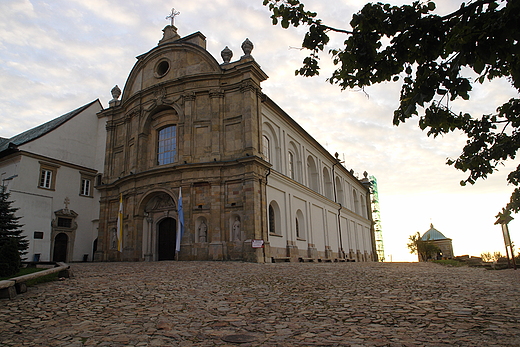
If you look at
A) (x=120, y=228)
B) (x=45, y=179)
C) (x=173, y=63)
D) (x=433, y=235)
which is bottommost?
(x=120, y=228)

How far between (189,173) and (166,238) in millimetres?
4760

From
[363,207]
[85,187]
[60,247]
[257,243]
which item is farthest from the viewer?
[363,207]

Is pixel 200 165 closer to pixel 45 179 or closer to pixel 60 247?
pixel 45 179

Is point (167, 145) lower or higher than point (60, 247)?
higher

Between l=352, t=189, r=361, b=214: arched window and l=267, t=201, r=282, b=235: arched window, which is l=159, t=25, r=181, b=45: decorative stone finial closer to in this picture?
l=267, t=201, r=282, b=235: arched window

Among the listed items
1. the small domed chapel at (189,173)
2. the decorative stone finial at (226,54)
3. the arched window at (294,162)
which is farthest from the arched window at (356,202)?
the decorative stone finial at (226,54)

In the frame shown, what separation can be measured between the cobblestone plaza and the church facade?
12428 mm

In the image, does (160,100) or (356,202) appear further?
(356,202)

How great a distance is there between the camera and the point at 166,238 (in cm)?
2445

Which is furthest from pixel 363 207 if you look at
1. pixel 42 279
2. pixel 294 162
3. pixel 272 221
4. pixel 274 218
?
pixel 42 279

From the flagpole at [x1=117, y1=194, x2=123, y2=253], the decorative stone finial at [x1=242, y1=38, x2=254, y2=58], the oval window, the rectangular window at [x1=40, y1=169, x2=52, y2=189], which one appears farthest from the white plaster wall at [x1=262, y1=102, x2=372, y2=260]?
the rectangular window at [x1=40, y1=169, x2=52, y2=189]

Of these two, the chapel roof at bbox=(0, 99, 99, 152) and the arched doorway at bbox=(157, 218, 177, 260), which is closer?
the arched doorway at bbox=(157, 218, 177, 260)

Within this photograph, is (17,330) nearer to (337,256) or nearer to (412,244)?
(337,256)

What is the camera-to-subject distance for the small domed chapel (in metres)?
21.8
